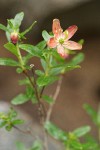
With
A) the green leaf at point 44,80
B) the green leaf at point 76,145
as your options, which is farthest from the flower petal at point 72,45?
the green leaf at point 76,145

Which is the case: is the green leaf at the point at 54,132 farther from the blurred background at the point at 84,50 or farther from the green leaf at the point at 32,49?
the blurred background at the point at 84,50

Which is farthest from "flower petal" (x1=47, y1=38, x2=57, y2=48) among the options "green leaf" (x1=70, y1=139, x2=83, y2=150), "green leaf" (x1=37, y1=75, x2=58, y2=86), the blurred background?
the blurred background

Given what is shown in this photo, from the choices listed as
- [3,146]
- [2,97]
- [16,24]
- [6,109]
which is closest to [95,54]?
[2,97]

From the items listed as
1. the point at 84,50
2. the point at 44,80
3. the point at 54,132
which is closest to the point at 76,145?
the point at 54,132

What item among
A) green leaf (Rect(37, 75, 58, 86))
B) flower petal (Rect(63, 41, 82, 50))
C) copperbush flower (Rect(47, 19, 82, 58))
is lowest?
green leaf (Rect(37, 75, 58, 86))

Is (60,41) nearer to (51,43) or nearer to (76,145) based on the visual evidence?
(51,43)

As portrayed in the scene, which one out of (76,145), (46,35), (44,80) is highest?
(46,35)

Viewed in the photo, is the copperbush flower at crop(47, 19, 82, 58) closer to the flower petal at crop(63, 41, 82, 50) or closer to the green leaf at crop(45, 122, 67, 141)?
the flower petal at crop(63, 41, 82, 50)

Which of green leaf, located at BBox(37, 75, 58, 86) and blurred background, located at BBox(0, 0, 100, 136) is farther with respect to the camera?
blurred background, located at BBox(0, 0, 100, 136)
